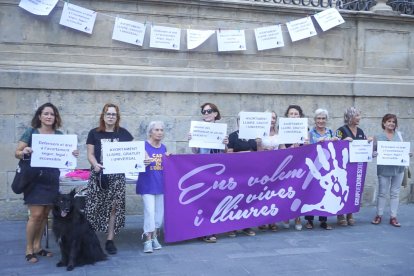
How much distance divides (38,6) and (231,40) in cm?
326

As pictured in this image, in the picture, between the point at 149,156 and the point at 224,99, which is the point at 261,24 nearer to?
the point at 224,99

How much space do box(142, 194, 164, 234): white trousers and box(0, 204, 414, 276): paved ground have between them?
333mm

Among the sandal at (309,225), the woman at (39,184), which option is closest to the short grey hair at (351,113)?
the sandal at (309,225)

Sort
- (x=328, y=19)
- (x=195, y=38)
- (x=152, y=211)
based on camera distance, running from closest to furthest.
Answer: (x=152, y=211) → (x=195, y=38) → (x=328, y=19)

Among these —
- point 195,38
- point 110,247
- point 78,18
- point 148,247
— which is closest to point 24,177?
point 110,247

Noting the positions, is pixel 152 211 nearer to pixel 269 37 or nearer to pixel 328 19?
pixel 269 37

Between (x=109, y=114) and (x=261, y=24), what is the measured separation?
4254 millimetres

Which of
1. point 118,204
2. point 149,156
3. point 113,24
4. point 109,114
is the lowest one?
point 118,204

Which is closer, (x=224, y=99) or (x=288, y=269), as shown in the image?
(x=288, y=269)

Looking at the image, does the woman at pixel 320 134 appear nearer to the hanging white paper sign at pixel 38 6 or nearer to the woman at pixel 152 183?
the woman at pixel 152 183

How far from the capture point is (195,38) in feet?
28.9

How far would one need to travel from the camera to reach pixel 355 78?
9.89 m

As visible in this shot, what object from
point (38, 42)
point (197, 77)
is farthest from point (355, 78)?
point (38, 42)

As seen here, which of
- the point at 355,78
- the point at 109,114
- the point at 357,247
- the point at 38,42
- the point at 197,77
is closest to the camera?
the point at 109,114
